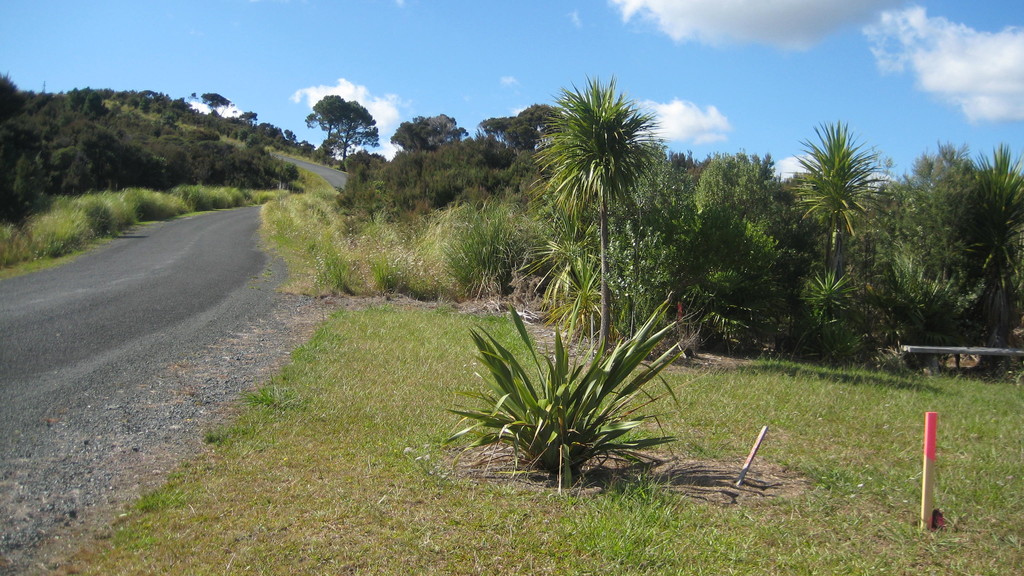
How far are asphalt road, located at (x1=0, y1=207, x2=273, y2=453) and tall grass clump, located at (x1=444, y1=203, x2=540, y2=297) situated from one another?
3.95m

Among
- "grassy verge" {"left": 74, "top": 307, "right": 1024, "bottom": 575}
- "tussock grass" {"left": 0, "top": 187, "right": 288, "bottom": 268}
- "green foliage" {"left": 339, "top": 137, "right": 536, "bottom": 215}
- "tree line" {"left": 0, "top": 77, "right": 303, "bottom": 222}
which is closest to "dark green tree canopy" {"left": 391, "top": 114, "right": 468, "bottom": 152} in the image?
"tree line" {"left": 0, "top": 77, "right": 303, "bottom": 222}

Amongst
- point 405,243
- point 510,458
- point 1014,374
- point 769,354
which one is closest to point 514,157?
point 405,243

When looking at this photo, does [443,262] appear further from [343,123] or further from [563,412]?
[343,123]

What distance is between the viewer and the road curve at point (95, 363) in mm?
4457

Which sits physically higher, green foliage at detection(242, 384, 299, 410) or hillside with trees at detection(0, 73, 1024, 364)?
hillside with trees at detection(0, 73, 1024, 364)

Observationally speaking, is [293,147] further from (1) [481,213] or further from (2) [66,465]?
(2) [66,465]

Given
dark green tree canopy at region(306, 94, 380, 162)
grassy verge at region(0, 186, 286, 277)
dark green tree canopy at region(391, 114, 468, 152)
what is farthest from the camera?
dark green tree canopy at region(306, 94, 380, 162)

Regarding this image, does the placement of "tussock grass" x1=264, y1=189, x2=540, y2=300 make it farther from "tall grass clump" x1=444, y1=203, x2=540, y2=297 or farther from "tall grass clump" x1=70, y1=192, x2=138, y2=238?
"tall grass clump" x1=70, y1=192, x2=138, y2=238

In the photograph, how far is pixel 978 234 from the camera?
42.4 feet

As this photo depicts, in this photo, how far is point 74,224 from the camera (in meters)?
19.3

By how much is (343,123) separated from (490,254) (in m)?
70.9

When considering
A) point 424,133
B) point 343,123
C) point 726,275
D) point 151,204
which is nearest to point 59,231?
point 151,204

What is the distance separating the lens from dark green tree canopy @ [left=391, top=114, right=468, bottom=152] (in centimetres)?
4747

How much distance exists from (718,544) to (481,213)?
12.9m
